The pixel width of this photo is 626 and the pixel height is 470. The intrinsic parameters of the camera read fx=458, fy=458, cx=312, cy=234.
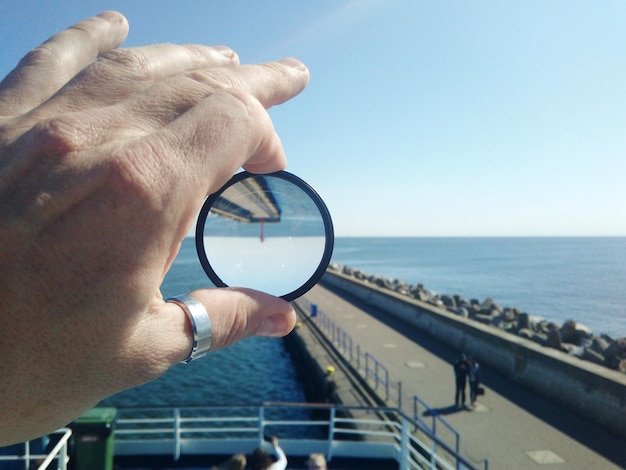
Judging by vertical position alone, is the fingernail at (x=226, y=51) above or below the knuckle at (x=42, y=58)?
above

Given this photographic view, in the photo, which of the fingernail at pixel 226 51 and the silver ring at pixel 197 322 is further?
the fingernail at pixel 226 51

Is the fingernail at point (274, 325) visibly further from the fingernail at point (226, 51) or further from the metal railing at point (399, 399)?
the metal railing at point (399, 399)

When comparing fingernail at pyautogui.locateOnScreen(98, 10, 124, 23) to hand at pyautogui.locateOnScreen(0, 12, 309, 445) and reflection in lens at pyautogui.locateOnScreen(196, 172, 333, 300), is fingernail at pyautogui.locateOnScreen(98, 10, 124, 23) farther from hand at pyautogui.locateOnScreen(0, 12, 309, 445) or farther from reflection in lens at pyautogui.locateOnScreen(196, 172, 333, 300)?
reflection in lens at pyautogui.locateOnScreen(196, 172, 333, 300)

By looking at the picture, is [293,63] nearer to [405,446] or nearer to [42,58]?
[42,58]

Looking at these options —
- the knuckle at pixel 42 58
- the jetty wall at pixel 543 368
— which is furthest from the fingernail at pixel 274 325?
the jetty wall at pixel 543 368

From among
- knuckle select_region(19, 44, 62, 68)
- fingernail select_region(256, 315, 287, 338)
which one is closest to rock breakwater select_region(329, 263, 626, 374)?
fingernail select_region(256, 315, 287, 338)
